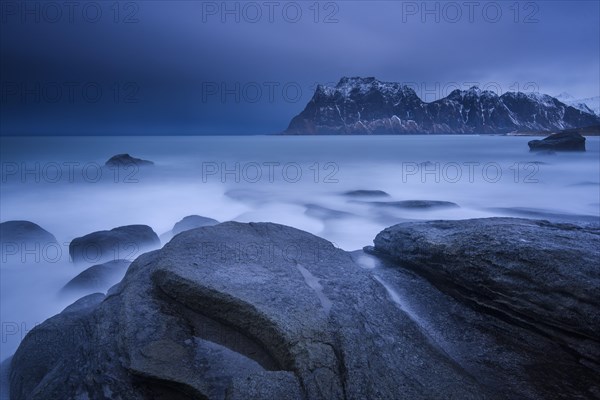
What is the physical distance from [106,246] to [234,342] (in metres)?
6.02

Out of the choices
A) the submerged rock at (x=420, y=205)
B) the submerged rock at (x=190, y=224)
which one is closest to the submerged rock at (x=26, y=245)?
the submerged rock at (x=190, y=224)

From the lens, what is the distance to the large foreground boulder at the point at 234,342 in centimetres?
348

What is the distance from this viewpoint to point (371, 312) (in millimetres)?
4613

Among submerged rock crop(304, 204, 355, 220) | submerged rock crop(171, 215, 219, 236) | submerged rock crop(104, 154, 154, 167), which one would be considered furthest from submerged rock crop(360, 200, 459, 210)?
submerged rock crop(104, 154, 154, 167)

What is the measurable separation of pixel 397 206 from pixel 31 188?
645 inches

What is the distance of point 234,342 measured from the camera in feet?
13.2

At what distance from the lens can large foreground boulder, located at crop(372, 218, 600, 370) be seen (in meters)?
4.24

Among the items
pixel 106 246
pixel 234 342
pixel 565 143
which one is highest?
pixel 565 143

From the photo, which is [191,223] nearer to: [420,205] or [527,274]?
[420,205]

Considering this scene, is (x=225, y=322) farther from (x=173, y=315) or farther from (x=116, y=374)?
(x=116, y=374)

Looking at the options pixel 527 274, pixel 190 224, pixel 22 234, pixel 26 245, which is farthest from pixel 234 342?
pixel 22 234

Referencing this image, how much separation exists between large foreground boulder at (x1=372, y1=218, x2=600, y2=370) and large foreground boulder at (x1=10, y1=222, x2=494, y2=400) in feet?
3.25

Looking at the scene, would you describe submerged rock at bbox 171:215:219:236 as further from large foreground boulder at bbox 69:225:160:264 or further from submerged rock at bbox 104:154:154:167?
submerged rock at bbox 104:154:154:167

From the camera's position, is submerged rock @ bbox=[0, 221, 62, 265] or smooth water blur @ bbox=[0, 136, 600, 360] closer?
smooth water blur @ bbox=[0, 136, 600, 360]
